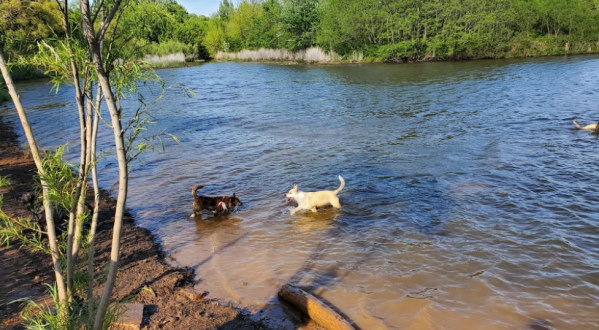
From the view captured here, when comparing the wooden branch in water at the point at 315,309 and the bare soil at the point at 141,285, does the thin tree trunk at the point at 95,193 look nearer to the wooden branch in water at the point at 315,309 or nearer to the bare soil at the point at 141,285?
the bare soil at the point at 141,285

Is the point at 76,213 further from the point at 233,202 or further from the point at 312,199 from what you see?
the point at 312,199

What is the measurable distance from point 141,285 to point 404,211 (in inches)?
234

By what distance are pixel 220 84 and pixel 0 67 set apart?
37869mm

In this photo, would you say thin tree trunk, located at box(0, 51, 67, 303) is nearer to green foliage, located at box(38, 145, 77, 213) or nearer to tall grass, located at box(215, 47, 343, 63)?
green foliage, located at box(38, 145, 77, 213)

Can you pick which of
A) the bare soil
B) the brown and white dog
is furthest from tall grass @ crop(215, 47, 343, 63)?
the bare soil

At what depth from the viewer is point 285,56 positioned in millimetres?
67938

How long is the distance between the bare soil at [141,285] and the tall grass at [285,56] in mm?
52348

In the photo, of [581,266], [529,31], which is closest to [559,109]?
[581,266]

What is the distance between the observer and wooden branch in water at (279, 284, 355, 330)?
16.4ft

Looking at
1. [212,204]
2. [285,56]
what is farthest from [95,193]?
[285,56]

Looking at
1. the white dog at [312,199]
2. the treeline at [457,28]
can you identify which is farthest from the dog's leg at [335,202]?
the treeline at [457,28]

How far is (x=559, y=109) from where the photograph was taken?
1906 centimetres

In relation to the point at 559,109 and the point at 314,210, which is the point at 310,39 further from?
the point at 314,210

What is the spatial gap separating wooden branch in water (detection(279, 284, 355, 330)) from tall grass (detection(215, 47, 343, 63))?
53631mm
